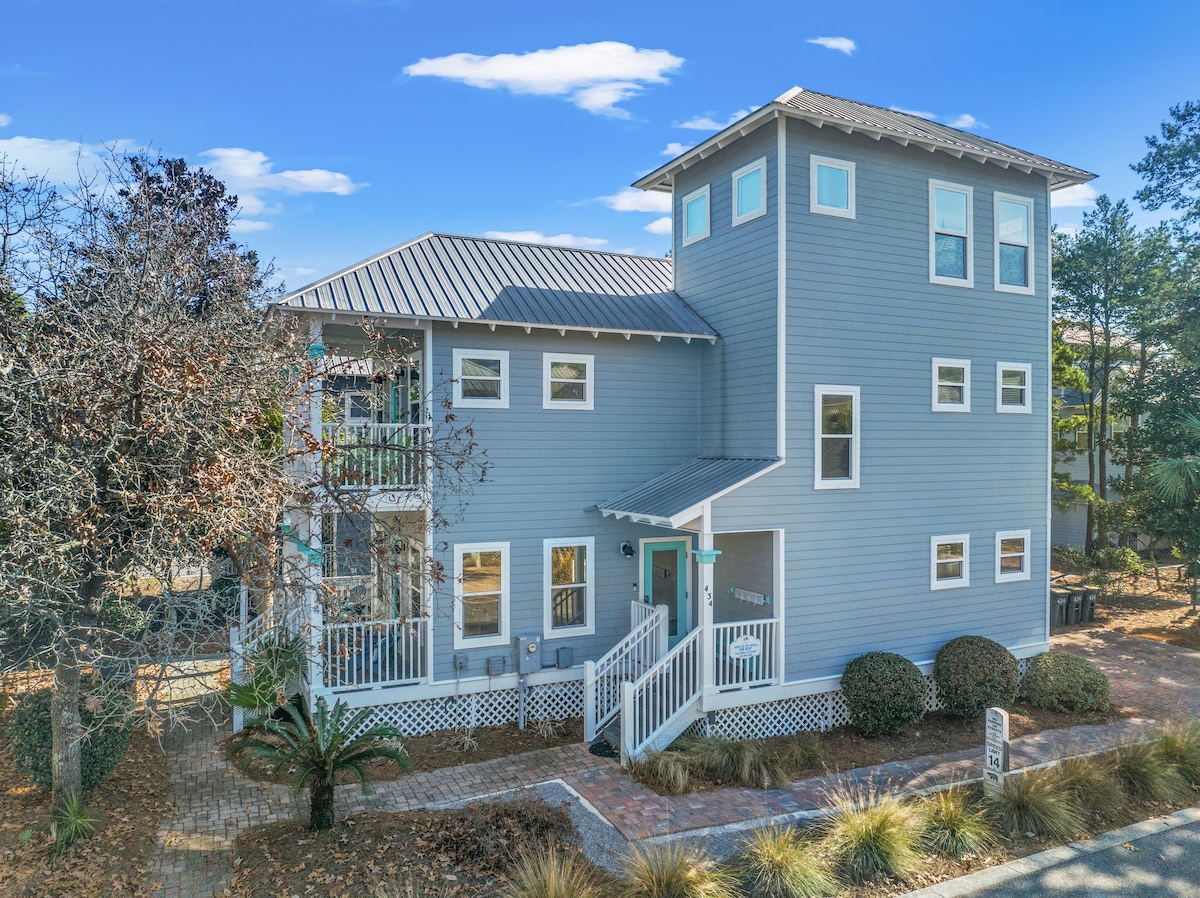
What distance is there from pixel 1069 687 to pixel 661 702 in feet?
23.2

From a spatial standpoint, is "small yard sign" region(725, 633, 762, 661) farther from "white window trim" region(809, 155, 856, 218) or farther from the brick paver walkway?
"white window trim" region(809, 155, 856, 218)

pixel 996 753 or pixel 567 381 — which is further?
pixel 567 381

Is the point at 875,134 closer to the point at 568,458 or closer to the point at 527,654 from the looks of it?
the point at 568,458

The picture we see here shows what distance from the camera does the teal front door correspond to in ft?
42.0

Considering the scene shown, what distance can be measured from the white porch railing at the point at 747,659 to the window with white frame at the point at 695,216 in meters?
6.80

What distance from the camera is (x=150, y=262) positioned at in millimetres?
7328

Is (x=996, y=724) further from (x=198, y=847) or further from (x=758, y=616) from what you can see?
(x=198, y=847)

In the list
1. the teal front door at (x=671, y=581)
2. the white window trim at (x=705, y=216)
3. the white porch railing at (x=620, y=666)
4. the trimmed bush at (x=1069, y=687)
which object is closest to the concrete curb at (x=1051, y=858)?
the trimmed bush at (x=1069, y=687)

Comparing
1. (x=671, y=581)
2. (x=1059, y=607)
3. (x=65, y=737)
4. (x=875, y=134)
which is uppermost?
(x=875, y=134)

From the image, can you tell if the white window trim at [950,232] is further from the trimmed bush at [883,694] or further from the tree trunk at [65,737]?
the tree trunk at [65,737]

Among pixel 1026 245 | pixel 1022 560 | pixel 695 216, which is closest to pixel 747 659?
pixel 1022 560

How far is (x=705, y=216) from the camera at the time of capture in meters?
13.0

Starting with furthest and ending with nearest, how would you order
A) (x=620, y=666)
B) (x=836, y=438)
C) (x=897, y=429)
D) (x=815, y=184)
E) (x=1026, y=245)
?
(x=1026, y=245) → (x=897, y=429) → (x=836, y=438) → (x=815, y=184) → (x=620, y=666)

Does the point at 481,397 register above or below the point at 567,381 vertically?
below
